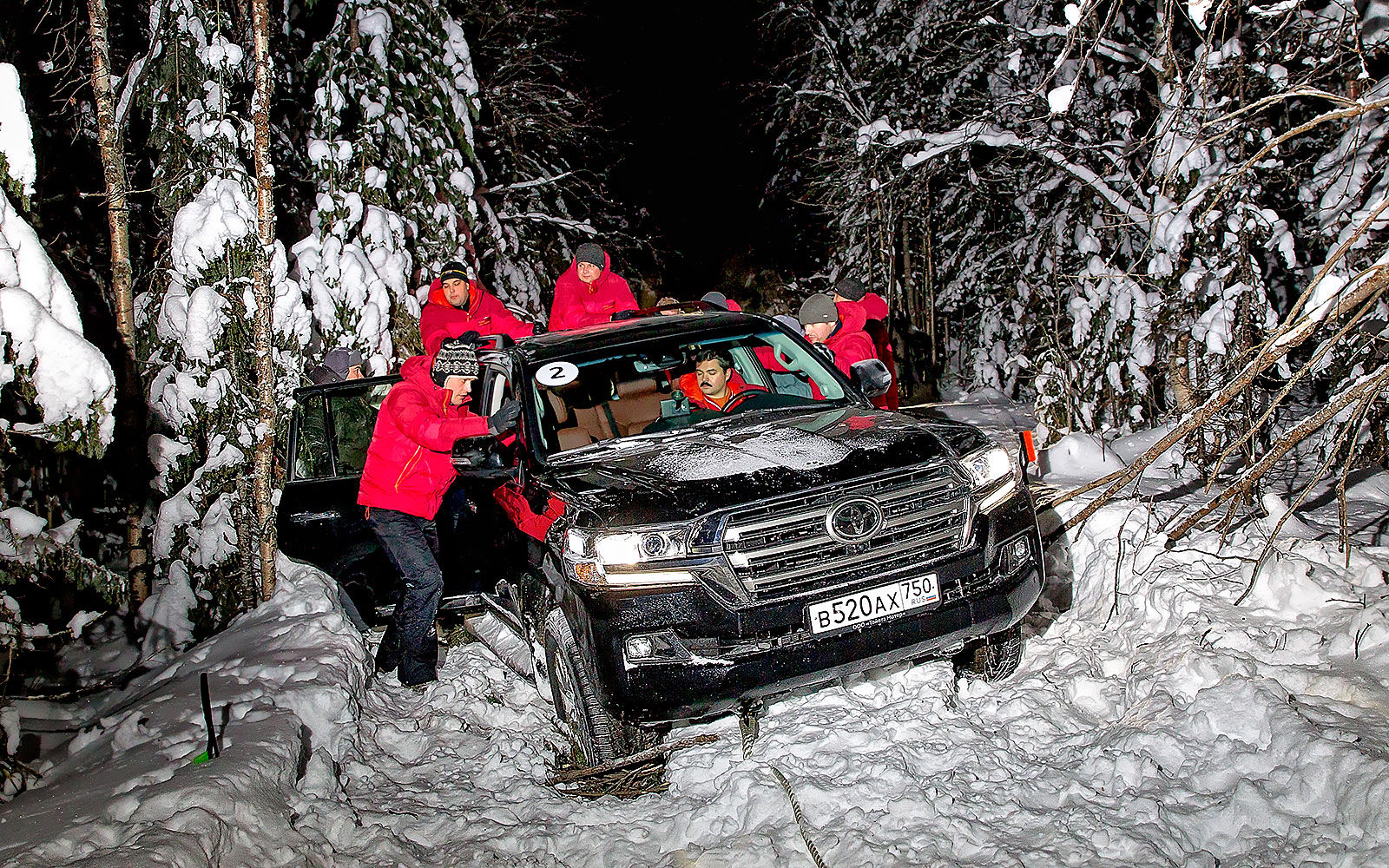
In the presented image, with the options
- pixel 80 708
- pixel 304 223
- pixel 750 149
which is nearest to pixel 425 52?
pixel 304 223

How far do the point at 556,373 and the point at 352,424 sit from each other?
7.71 feet

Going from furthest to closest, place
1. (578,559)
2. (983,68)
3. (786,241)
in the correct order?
(786,241) → (983,68) → (578,559)

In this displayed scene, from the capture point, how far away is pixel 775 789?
12.4 feet

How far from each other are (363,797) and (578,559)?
1.56 m

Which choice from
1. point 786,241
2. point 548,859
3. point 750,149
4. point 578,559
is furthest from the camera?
point 786,241

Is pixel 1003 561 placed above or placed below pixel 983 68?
below

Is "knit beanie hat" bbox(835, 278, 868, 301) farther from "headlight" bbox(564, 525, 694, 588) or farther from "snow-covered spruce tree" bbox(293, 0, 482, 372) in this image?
"headlight" bbox(564, 525, 694, 588)

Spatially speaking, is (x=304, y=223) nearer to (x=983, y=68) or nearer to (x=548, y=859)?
(x=548, y=859)

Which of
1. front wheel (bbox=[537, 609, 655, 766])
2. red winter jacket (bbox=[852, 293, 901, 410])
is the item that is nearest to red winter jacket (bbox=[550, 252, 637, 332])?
red winter jacket (bbox=[852, 293, 901, 410])

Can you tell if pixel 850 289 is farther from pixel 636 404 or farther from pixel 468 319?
pixel 636 404

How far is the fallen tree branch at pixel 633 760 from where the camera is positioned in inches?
160

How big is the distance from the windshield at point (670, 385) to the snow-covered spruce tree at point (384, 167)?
201 inches

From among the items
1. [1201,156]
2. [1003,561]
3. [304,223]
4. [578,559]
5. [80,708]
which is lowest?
[80,708]

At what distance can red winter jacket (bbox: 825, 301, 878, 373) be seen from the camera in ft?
24.8
